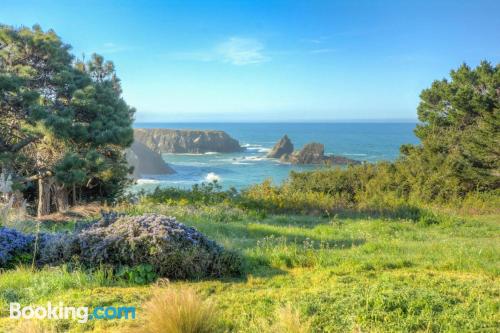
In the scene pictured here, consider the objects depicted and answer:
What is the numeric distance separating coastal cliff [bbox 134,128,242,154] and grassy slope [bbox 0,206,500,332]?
89981 millimetres

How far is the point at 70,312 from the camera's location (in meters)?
3.89

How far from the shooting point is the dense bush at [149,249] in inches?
204

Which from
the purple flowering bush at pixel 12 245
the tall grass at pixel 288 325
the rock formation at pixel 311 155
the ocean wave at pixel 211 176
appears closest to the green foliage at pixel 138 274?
the purple flowering bush at pixel 12 245

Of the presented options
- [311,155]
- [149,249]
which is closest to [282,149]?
[311,155]

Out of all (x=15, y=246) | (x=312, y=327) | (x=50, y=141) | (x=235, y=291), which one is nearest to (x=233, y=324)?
(x=312, y=327)

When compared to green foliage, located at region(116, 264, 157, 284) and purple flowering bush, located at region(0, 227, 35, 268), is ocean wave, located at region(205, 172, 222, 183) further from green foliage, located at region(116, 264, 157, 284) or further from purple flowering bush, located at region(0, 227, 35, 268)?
green foliage, located at region(116, 264, 157, 284)

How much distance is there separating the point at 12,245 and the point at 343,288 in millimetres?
4424

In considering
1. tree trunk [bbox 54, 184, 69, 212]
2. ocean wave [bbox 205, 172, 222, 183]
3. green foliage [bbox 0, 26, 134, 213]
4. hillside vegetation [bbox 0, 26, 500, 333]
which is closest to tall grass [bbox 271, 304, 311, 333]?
hillside vegetation [bbox 0, 26, 500, 333]

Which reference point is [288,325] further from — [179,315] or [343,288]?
[343,288]

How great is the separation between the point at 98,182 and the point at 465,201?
1399 centimetres

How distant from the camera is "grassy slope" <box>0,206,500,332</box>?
3695 millimetres

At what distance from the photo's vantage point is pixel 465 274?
17.5 ft

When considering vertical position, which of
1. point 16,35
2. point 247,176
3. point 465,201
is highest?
point 16,35

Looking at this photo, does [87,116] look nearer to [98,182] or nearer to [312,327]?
[98,182]
